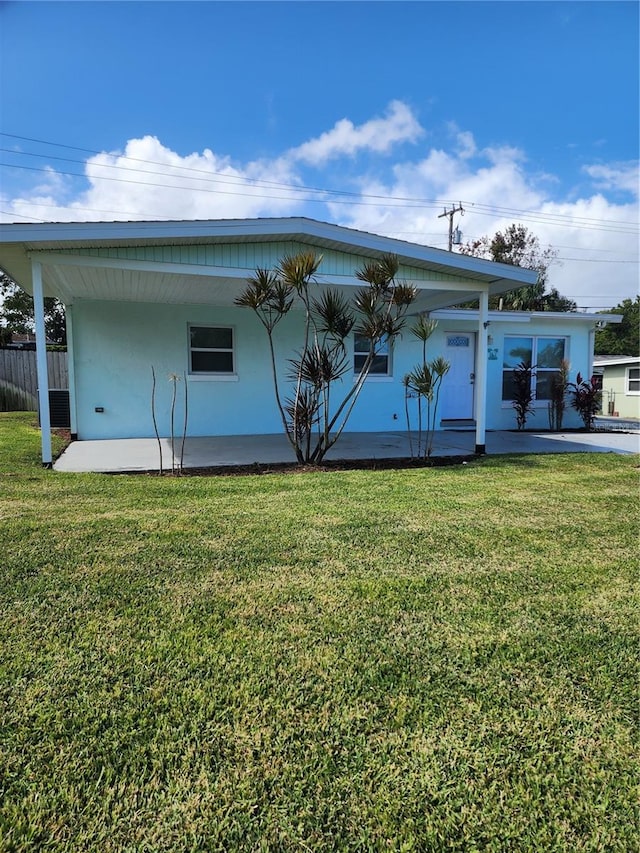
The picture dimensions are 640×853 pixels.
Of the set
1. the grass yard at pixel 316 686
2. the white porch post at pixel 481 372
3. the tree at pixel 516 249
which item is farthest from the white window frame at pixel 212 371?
the tree at pixel 516 249

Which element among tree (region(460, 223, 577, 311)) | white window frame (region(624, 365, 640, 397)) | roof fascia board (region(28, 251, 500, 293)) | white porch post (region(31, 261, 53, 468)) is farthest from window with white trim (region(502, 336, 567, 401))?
tree (region(460, 223, 577, 311))

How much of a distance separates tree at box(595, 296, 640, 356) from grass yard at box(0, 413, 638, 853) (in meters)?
46.9

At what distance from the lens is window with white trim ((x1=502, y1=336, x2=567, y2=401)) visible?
1248 cm

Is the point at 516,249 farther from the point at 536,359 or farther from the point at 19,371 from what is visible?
the point at 19,371

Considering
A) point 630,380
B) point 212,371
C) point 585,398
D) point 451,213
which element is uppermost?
point 451,213

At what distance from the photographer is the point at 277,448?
8.95 meters

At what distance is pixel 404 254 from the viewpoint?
7617mm

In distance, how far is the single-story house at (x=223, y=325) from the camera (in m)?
6.71

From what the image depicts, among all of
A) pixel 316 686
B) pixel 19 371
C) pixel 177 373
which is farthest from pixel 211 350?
pixel 316 686

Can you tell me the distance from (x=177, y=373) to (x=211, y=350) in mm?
859

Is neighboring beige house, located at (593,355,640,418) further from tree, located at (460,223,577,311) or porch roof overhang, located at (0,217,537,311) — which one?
porch roof overhang, located at (0,217,537,311)

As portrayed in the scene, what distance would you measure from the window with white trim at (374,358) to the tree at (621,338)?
39.2 metres

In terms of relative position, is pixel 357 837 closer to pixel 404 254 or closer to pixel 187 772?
pixel 187 772

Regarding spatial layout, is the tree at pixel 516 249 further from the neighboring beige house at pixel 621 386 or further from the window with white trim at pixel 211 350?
the window with white trim at pixel 211 350
